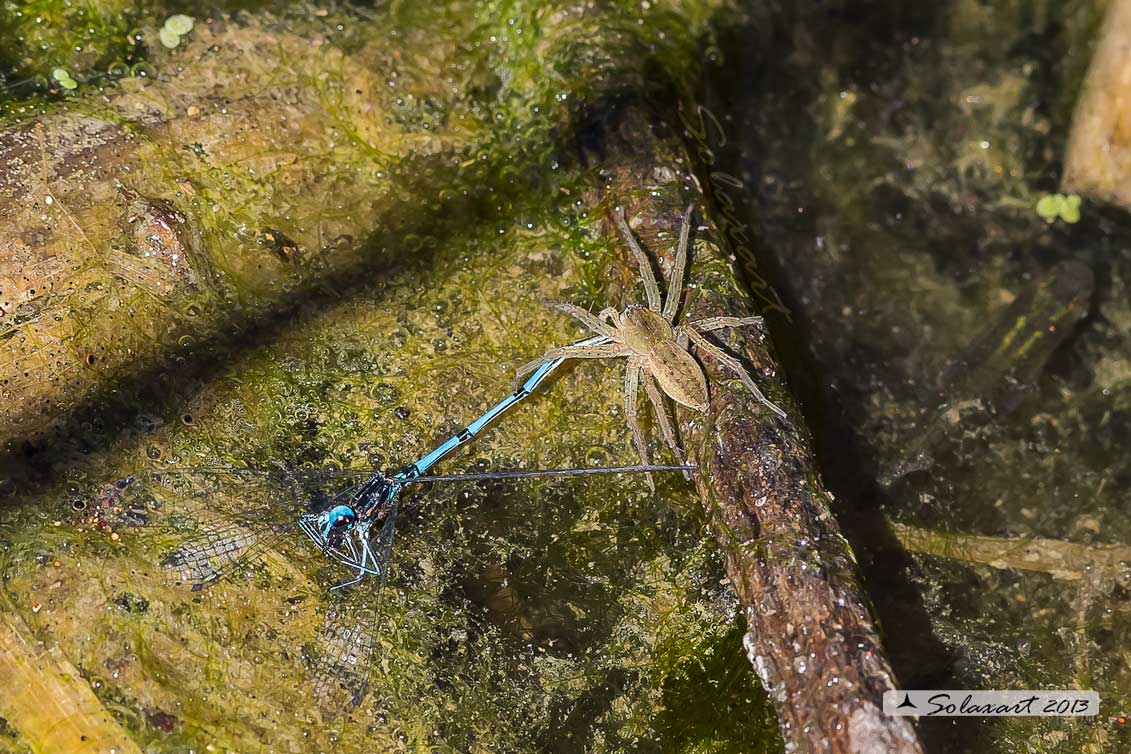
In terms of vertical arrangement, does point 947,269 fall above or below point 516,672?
above

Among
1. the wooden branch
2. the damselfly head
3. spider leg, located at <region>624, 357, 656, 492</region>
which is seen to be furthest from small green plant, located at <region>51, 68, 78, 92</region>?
the wooden branch

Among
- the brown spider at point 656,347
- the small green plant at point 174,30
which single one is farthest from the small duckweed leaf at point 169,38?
the brown spider at point 656,347

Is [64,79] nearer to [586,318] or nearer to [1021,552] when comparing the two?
[586,318]

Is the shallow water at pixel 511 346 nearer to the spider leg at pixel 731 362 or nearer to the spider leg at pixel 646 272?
the spider leg at pixel 646 272

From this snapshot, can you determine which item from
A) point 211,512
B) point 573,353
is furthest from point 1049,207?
point 211,512

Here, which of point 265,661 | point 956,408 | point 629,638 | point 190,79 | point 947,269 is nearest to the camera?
point 265,661

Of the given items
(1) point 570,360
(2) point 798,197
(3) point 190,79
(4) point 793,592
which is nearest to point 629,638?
(4) point 793,592

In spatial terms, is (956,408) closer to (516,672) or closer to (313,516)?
(516,672)
